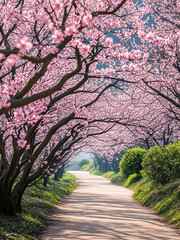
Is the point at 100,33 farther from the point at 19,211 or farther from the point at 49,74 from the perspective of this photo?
the point at 19,211

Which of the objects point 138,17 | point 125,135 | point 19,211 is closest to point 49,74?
point 138,17

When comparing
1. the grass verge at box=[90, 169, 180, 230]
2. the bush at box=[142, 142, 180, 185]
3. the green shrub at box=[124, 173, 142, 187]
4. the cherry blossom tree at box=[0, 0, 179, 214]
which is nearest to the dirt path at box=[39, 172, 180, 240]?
the grass verge at box=[90, 169, 180, 230]

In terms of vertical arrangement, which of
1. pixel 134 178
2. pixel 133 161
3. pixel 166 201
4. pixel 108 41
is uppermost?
pixel 108 41

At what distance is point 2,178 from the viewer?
9953 millimetres

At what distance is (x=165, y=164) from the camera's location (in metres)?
15.5

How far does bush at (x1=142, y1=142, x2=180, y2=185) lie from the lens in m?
14.8

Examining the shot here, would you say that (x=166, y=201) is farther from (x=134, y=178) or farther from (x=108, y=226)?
(x=134, y=178)

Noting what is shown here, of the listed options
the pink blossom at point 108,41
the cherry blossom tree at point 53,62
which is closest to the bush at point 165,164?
the cherry blossom tree at point 53,62

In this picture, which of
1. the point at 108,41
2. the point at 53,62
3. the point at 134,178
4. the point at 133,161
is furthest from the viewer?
the point at 133,161

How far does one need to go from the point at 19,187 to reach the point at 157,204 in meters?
5.60

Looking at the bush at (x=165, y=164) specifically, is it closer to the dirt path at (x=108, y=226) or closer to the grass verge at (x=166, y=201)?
the grass verge at (x=166, y=201)

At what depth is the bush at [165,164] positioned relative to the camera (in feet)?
48.4

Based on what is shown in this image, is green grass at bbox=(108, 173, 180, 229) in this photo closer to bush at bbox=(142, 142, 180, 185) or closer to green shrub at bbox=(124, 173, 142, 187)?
bush at bbox=(142, 142, 180, 185)

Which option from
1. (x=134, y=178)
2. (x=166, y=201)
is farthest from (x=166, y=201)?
(x=134, y=178)
